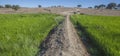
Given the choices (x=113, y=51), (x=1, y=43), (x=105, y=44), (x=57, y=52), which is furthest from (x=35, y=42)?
(x=113, y=51)

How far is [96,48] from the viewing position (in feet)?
45.5

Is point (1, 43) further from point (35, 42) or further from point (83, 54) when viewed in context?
point (83, 54)

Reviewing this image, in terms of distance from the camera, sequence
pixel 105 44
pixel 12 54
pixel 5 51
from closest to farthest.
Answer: pixel 12 54 < pixel 5 51 < pixel 105 44

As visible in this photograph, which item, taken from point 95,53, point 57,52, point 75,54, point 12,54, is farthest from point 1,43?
point 95,53

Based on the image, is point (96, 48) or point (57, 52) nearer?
point (57, 52)

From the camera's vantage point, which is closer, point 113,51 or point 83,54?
point 113,51

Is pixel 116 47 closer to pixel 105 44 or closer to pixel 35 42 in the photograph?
pixel 105 44

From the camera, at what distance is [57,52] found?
1184cm

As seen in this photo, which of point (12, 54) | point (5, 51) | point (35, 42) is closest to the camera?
point (12, 54)

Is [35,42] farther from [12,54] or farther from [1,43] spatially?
[12,54]

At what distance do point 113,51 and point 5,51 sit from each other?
5.37m

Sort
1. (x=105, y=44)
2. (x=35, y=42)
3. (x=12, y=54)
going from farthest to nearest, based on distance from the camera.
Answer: (x=35, y=42), (x=105, y=44), (x=12, y=54)

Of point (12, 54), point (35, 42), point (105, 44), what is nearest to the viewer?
point (12, 54)

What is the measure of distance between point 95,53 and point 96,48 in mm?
1060
